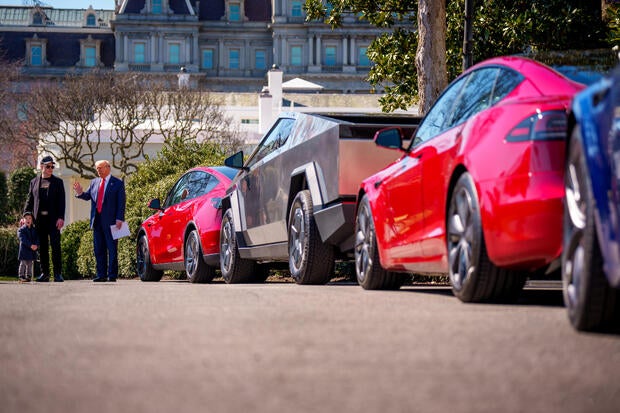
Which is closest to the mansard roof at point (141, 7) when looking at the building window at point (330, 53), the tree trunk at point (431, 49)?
the building window at point (330, 53)

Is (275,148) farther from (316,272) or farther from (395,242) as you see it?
(395,242)

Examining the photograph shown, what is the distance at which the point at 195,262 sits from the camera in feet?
46.2

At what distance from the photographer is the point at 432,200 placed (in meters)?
7.00

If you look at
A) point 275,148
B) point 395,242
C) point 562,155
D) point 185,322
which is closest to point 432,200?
point 395,242

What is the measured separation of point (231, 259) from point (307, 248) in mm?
3093

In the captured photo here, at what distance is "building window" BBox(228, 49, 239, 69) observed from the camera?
105 meters

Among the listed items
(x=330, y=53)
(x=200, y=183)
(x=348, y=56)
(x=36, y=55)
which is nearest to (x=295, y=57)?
(x=330, y=53)

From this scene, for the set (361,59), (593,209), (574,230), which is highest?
(361,59)

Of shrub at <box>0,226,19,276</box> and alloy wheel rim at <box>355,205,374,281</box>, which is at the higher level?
alloy wheel rim at <box>355,205,374,281</box>

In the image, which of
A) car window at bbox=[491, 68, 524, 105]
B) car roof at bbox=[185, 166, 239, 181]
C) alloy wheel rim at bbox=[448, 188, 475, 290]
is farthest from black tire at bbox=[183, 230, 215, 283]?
car window at bbox=[491, 68, 524, 105]

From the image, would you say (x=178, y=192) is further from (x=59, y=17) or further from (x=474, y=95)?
(x=59, y=17)

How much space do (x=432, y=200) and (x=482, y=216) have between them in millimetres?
927

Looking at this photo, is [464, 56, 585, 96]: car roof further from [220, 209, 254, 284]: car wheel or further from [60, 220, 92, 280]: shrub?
[60, 220, 92, 280]: shrub

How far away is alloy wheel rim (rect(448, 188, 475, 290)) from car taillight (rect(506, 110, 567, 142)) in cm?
59
